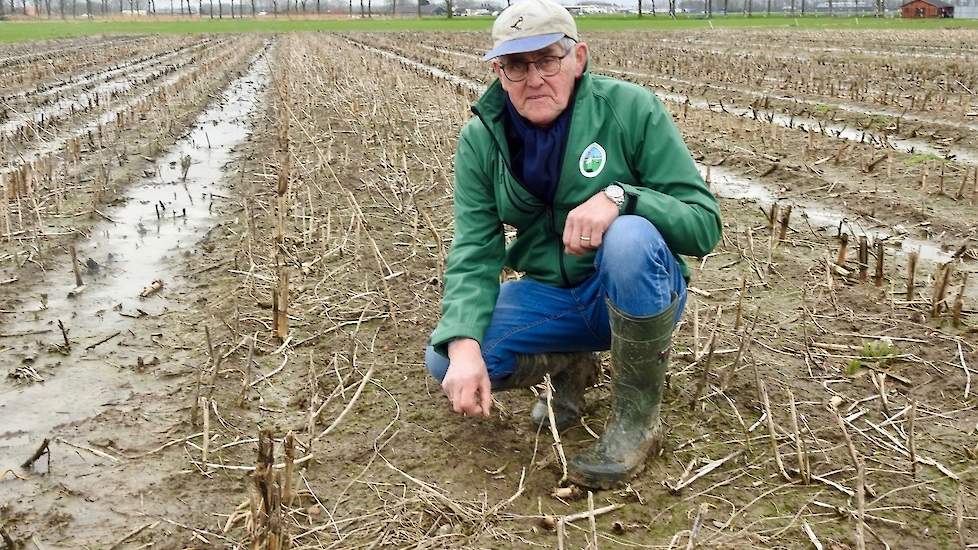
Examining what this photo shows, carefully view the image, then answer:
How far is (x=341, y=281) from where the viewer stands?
4785 mm

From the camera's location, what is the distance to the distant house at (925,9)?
6349 cm

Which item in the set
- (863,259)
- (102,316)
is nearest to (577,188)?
(863,259)

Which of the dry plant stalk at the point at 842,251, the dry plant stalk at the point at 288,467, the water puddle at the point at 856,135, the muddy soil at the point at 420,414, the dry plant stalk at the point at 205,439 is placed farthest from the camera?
the water puddle at the point at 856,135

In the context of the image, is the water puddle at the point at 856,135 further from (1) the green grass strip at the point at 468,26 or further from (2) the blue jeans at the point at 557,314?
(1) the green grass strip at the point at 468,26

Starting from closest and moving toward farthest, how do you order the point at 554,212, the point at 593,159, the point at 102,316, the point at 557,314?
the point at 593,159
the point at 554,212
the point at 557,314
the point at 102,316

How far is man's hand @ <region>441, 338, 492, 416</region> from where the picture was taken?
8.91 ft

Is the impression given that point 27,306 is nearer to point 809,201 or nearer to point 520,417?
point 520,417

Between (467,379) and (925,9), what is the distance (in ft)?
239

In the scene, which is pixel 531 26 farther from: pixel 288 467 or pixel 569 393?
pixel 288 467

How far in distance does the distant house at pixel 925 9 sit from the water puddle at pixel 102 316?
6894 cm

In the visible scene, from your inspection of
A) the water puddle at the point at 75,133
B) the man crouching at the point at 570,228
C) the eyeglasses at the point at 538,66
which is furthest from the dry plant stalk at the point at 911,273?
the water puddle at the point at 75,133

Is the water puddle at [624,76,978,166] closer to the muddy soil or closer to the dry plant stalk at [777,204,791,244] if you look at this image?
the muddy soil

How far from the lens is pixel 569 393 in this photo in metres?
3.30

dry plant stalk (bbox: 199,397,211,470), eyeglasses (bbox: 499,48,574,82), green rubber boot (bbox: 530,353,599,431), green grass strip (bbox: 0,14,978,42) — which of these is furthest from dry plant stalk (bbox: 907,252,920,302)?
green grass strip (bbox: 0,14,978,42)
